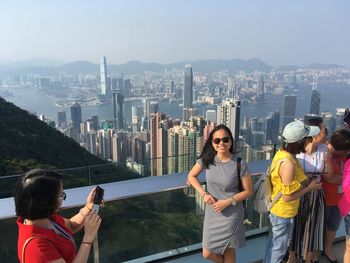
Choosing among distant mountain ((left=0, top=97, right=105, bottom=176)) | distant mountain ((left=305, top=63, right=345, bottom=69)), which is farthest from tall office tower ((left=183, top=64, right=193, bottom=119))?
distant mountain ((left=0, top=97, right=105, bottom=176))

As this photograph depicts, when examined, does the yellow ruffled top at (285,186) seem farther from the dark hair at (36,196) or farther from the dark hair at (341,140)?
the dark hair at (36,196)

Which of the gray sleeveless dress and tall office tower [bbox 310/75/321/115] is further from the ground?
the gray sleeveless dress

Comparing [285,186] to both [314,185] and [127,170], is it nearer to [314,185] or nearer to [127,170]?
[314,185]

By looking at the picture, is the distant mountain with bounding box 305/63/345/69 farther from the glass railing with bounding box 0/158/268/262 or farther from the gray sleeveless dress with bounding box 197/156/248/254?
the gray sleeveless dress with bounding box 197/156/248/254

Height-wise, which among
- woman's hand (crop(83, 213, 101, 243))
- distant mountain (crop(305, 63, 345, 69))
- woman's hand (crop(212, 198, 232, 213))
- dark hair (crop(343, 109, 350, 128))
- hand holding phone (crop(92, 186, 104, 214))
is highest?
distant mountain (crop(305, 63, 345, 69))

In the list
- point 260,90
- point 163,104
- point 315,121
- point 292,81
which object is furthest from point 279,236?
point 292,81

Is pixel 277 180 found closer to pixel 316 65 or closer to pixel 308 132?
pixel 308 132

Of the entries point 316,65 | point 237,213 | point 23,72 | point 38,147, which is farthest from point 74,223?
point 23,72
